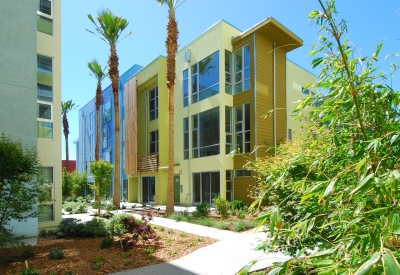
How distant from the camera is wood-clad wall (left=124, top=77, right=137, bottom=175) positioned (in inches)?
975

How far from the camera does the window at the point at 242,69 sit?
1700 cm

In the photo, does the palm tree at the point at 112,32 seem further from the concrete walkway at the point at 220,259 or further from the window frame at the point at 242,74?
the concrete walkway at the point at 220,259

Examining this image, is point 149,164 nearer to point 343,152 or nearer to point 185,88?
point 185,88

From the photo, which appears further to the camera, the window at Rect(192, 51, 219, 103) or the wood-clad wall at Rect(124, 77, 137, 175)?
the wood-clad wall at Rect(124, 77, 137, 175)

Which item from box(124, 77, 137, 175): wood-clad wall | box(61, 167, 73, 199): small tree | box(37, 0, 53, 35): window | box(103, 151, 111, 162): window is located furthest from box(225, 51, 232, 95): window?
box(103, 151, 111, 162): window

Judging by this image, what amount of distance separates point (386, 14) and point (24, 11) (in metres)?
9.94

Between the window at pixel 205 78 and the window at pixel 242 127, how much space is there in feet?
6.07

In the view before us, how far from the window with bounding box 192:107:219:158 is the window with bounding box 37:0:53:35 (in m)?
9.74

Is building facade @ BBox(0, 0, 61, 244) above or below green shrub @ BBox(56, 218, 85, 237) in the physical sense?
above

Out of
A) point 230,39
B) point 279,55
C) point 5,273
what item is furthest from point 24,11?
point 279,55

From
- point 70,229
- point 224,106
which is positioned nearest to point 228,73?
point 224,106

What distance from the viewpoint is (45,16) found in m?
11.1

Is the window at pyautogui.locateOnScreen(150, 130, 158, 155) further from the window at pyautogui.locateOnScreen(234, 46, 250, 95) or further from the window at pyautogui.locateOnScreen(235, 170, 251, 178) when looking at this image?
the window at pyautogui.locateOnScreen(234, 46, 250, 95)

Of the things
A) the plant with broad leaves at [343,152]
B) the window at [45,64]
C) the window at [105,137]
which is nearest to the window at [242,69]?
the window at [45,64]
